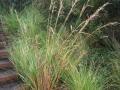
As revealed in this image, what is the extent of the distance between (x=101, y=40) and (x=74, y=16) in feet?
2.87

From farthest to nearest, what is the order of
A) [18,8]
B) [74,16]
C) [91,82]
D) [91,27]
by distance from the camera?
[18,8] < [74,16] < [91,27] < [91,82]

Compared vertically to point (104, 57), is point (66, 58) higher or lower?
higher

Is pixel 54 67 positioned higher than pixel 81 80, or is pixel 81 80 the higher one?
pixel 54 67

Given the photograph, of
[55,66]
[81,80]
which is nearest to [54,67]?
[55,66]

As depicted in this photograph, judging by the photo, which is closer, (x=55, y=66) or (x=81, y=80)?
(x=81, y=80)

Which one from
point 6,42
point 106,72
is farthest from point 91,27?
point 6,42

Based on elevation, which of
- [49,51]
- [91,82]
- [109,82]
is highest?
[49,51]

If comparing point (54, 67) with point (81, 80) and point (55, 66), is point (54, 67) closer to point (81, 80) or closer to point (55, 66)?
point (55, 66)

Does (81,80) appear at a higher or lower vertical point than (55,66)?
lower

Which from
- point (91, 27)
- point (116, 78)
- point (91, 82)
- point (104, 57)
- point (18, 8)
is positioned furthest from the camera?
point (18, 8)

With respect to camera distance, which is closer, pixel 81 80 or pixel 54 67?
pixel 81 80

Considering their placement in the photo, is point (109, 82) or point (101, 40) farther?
point (101, 40)

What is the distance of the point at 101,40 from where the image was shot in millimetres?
6570

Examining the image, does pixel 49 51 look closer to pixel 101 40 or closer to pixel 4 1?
pixel 101 40
